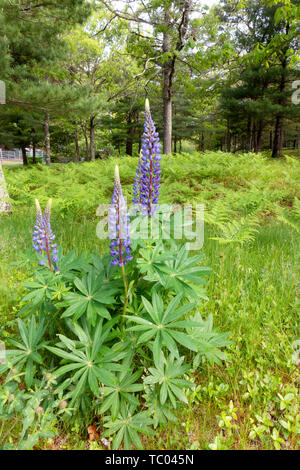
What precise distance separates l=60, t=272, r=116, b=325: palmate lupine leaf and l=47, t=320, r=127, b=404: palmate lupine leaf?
9 centimetres

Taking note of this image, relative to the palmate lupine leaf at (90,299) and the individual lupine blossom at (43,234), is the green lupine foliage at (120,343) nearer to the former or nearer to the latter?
the palmate lupine leaf at (90,299)

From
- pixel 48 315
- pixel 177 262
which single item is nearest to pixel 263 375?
pixel 177 262

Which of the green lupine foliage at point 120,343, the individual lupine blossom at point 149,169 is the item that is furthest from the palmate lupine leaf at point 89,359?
the individual lupine blossom at point 149,169

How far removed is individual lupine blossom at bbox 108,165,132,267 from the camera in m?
1.31

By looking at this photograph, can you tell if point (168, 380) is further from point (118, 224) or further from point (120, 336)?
point (118, 224)

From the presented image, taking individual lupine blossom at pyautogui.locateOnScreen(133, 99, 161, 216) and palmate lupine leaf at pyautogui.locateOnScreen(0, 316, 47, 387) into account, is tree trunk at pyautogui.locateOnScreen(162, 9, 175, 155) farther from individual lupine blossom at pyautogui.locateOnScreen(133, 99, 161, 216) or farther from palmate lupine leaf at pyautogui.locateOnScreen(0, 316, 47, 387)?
palmate lupine leaf at pyautogui.locateOnScreen(0, 316, 47, 387)

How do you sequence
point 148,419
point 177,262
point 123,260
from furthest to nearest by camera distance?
point 177,262, point 123,260, point 148,419

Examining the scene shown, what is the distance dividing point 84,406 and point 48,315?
1.91ft

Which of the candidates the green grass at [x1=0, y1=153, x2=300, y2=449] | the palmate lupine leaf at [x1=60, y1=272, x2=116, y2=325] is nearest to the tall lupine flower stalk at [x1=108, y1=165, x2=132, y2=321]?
the palmate lupine leaf at [x1=60, y1=272, x2=116, y2=325]

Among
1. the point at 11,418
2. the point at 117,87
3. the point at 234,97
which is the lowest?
the point at 11,418

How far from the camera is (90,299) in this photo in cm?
148

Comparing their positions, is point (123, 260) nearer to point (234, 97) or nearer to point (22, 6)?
point (22, 6)

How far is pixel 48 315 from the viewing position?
67.6 inches

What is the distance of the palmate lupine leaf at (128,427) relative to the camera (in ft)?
4.26
